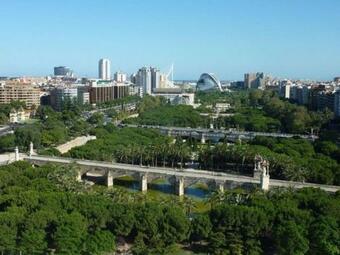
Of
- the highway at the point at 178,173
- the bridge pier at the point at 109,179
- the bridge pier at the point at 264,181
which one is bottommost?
the bridge pier at the point at 109,179

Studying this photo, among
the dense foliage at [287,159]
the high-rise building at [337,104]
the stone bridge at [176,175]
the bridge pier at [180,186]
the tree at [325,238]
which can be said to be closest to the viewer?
the tree at [325,238]

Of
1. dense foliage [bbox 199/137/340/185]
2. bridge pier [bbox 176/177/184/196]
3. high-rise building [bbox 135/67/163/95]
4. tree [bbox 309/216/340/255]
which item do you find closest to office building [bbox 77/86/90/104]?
high-rise building [bbox 135/67/163/95]

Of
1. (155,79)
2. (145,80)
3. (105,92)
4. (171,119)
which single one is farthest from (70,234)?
(155,79)

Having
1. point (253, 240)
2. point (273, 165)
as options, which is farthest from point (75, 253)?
point (273, 165)

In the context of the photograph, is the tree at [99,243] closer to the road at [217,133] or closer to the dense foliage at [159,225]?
the dense foliage at [159,225]

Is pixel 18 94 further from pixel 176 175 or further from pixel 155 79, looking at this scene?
pixel 155 79

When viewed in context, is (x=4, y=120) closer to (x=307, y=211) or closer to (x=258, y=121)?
(x=258, y=121)

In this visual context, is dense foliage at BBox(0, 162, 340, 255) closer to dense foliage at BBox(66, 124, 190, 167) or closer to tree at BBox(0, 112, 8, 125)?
dense foliage at BBox(66, 124, 190, 167)

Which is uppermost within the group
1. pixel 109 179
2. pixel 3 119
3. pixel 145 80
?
pixel 145 80

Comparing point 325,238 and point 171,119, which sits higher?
point 325,238

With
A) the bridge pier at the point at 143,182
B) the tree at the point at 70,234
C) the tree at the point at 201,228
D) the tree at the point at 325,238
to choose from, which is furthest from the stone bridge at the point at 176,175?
the tree at the point at 70,234
